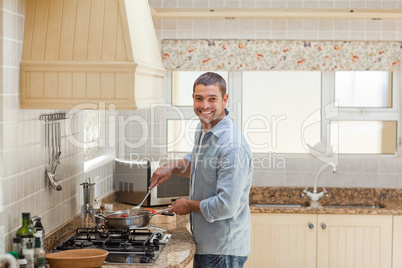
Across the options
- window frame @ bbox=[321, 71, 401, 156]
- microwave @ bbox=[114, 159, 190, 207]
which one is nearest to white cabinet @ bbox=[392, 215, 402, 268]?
window frame @ bbox=[321, 71, 401, 156]

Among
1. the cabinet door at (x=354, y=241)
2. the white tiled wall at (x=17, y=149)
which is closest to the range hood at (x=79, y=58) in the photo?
the white tiled wall at (x=17, y=149)

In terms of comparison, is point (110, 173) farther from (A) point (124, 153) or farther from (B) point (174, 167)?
(B) point (174, 167)

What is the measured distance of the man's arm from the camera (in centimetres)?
323

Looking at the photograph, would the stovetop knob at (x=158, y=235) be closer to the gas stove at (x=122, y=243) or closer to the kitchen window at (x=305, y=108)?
the gas stove at (x=122, y=243)

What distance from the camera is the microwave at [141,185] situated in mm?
4113

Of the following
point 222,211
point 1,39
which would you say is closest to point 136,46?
point 1,39

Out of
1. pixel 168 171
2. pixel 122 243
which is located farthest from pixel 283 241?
pixel 122 243

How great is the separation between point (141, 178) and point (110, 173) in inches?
10.7

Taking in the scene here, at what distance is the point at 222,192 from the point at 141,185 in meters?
1.52

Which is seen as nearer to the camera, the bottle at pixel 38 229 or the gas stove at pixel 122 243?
the bottle at pixel 38 229

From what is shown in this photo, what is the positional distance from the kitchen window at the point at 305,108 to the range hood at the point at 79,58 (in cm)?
239

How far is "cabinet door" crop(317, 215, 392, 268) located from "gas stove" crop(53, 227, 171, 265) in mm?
1634

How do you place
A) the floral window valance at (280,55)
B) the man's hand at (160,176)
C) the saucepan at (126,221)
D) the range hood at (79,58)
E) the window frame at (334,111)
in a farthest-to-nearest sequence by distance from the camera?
the window frame at (334,111) → the floral window valance at (280,55) → the man's hand at (160,176) → the saucepan at (126,221) → the range hood at (79,58)

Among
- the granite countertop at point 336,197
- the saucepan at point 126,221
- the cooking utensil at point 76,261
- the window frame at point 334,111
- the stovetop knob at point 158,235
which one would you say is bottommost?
the granite countertop at point 336,197
